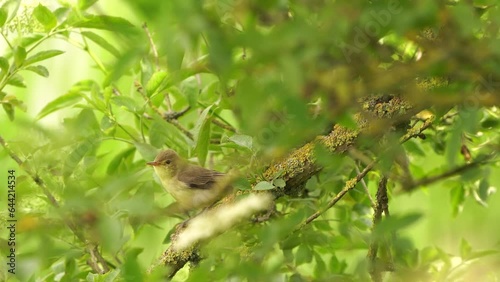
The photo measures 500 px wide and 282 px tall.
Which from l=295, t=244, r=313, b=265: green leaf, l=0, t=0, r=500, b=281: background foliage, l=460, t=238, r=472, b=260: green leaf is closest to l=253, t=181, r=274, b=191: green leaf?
l=0, t=0, r=500, b=281: background foliage

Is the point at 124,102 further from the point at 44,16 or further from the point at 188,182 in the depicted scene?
the point at 188,182

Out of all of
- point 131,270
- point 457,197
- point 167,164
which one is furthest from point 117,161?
point 131,270

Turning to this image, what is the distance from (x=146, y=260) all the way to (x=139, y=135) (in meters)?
0.51

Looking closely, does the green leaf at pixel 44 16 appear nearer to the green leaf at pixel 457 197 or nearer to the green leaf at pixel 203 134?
the green leaf at pixel 203 134

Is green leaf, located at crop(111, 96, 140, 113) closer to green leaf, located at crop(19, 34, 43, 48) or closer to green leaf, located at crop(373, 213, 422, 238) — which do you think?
green leaf, located at crop(19, 34, 43, 48)

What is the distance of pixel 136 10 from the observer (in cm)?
68

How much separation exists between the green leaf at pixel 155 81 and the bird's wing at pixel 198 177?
0.99 ft

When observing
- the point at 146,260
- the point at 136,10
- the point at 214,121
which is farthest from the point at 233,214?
the point at 146,260

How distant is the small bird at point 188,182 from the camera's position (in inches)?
71.8

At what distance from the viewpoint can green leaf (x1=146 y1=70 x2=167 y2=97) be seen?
1709mm

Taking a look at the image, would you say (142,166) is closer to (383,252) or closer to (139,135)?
(139,135)

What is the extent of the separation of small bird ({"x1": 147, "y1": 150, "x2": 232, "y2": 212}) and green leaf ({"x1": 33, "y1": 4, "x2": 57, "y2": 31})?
0.41m

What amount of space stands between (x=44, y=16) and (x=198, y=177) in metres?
0.63

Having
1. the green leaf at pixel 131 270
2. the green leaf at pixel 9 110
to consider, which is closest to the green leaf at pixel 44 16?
the green leaf at pixel 9 110
